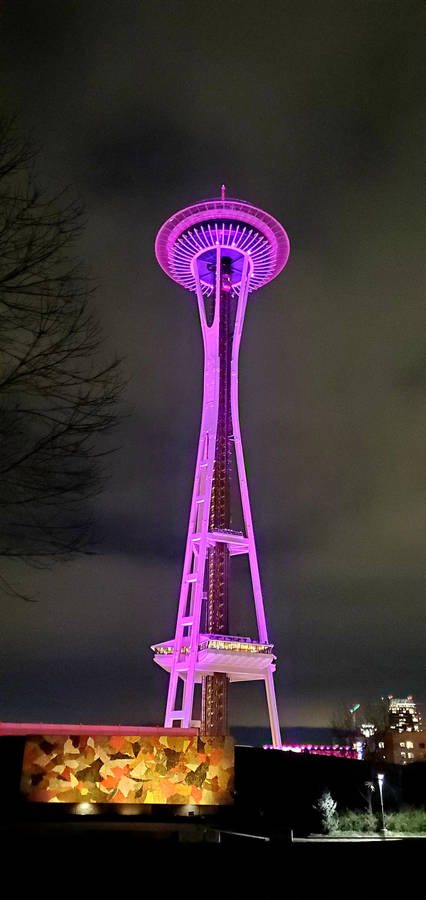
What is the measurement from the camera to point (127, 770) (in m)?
21.1

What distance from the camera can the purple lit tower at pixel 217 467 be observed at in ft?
151

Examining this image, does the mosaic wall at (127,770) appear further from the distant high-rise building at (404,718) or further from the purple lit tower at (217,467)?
the distant high-rise building at (404,718)

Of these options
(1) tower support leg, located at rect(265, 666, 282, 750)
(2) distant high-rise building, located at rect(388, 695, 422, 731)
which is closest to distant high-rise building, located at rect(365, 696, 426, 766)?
(2) distant high-rise building, located at rect(388, 695, 422, 731)

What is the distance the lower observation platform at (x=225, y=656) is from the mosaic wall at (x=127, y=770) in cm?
2276

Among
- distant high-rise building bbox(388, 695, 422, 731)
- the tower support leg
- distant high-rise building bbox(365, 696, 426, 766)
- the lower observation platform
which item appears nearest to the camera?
the lower observation platform

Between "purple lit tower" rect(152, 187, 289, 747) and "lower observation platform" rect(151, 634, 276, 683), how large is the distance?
0.21 ft

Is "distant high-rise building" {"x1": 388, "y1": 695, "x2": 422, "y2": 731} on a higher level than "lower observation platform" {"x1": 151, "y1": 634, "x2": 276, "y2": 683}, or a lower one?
higher

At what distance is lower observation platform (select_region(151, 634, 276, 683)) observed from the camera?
147ft

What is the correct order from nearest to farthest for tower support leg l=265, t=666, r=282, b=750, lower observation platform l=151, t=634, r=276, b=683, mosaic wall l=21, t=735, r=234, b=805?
mosaic wall l=21, t=735, r=234, b=805, lower observation platform l=151, t=634, r=276, b=683, tower support leg l=265, t=666, r=282, b=750

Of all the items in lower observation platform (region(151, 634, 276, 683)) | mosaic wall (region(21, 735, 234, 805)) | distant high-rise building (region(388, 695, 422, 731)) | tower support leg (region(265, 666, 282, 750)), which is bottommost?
mosaic wall (region(21, 735, 234, 805))

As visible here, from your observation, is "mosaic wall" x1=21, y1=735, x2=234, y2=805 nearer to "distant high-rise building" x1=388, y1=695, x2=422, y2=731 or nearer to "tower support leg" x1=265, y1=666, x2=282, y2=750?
"tower support leg" x1=265, y1=666, x2=282, y2=750

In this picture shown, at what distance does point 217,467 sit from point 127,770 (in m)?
32.6

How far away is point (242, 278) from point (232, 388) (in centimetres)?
999

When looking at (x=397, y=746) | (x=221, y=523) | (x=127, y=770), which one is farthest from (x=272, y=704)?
(x=397, y=746)
